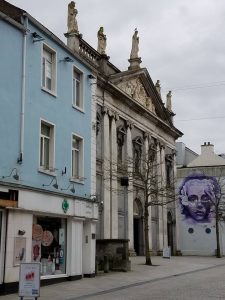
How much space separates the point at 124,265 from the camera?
24578mm

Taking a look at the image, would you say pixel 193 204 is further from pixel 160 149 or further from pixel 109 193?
pixel 109 193

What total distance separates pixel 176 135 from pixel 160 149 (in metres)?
4.76

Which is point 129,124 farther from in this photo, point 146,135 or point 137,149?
point 146,135

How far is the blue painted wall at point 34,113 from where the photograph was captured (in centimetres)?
1697

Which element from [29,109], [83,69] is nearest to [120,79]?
[83,69]

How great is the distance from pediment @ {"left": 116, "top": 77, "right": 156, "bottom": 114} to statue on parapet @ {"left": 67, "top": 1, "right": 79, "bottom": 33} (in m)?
6.42

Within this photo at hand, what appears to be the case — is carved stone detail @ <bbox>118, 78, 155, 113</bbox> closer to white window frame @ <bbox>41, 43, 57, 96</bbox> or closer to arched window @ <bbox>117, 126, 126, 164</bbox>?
arched window @ <bbox>117, 126, 126, 164</bbox>

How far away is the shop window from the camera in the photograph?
18312 mm

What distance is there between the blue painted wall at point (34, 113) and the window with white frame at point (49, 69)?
27cm

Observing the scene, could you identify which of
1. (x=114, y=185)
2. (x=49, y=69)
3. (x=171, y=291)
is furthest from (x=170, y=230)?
(x=171, y=291)

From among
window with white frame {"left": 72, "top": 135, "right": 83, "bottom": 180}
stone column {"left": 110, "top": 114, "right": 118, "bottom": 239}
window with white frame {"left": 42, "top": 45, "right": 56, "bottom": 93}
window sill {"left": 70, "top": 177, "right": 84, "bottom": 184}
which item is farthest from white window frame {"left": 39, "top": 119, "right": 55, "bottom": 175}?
stone column {"left": 110, "top": 114, "right": 118, "bottom": 239}

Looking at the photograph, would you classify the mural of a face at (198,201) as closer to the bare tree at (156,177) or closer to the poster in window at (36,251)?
the bare tree at (156,177)

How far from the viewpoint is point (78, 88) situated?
75.5ft

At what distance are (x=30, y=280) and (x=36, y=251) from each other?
266 inches
